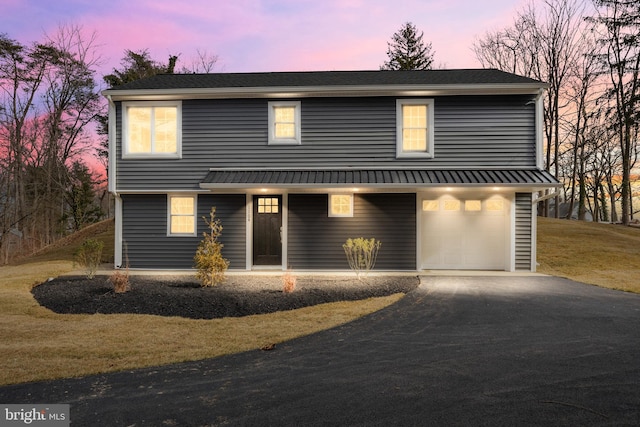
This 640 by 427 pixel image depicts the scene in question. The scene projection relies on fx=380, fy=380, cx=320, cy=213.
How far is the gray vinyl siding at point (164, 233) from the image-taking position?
12.2 metres

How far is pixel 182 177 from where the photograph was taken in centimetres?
1228

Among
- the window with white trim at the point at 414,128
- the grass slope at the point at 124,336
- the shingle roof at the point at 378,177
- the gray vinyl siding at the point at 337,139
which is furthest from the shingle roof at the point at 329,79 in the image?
the grass slope at the point at 124,336

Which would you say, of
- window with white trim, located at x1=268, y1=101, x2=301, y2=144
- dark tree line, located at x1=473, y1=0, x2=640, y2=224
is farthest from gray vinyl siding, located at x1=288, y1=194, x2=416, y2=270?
dark tree line, located at x1=473, y1=0, x2=640, y2=224

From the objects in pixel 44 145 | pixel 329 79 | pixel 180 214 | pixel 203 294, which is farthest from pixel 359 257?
pixel 44 145

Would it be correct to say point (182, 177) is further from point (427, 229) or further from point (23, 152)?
point (23, 152)

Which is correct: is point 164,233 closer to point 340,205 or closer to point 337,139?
point 340,205

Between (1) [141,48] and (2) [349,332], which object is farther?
(1) [141,48]

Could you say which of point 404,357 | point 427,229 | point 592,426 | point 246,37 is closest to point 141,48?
point 246,37

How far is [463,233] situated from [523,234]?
1.77m

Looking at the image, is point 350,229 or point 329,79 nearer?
point 350,229

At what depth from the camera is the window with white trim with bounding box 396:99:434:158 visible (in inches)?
476

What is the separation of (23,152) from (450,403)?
96.8 ft

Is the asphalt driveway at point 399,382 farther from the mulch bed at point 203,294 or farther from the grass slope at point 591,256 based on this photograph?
the grass slope at point 591,256

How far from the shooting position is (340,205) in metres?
12.3
